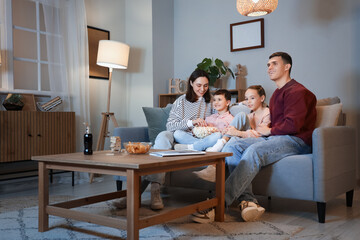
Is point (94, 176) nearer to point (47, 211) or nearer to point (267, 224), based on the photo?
point (47, 211)

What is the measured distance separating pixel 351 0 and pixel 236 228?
280 cm

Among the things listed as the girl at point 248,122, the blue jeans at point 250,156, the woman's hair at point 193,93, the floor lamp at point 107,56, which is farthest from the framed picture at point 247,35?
the blue jeans at point 250,156

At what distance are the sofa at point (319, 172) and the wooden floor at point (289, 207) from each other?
13 centimetres

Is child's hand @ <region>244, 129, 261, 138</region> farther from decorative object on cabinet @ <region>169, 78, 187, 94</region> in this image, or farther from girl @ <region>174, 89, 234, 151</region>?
decorative object on cabinet @ <region>169, 78, 187, 94</region>

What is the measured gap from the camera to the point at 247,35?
13.8 feet

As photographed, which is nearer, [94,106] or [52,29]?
[52,29]

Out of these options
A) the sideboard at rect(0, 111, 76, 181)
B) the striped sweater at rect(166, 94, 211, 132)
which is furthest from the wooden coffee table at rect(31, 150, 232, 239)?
the sideboard at rect(0, 111, 76, 181)

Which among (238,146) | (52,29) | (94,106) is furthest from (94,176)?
(238,146)

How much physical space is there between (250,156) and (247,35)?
7.49 feet

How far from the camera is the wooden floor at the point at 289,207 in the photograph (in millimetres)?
2037

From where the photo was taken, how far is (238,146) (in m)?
2.45

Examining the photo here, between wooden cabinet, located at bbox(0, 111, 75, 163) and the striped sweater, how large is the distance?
115 centimetres

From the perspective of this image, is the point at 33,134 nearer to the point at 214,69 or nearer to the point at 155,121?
the point at 155,121

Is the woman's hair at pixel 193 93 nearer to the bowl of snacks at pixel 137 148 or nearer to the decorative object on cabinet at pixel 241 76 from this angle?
the decorative object on cabinet at pixel 241 76
